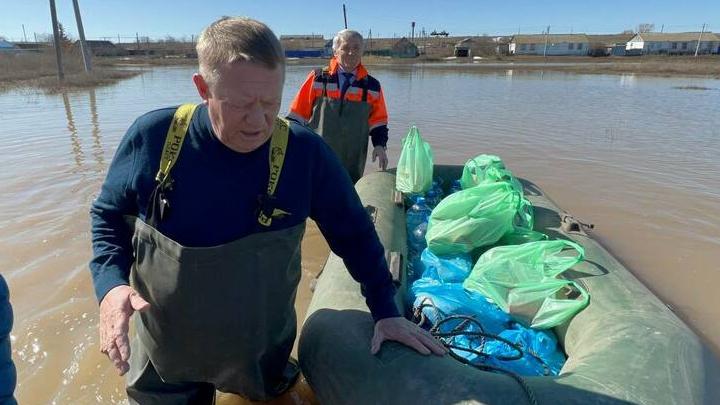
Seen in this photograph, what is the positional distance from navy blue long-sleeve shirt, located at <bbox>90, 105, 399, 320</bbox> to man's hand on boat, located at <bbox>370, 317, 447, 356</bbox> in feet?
1.86

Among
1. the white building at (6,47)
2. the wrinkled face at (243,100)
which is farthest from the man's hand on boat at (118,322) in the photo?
the white building at (6,47)

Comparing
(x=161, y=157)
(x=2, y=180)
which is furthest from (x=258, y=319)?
(x=2, y=180)

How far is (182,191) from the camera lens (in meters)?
1.53

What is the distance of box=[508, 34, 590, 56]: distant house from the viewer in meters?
69.0

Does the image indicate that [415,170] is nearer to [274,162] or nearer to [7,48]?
→ [274,162]

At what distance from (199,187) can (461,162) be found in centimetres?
712

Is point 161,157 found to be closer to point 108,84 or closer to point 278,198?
point 278,198

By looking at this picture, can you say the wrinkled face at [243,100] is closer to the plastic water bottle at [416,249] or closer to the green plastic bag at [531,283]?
the green plastic bag at [531,283]

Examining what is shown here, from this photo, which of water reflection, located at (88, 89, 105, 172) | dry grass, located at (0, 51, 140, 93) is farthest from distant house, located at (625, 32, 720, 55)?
water reflection, located at (88, 89, 105, 172)

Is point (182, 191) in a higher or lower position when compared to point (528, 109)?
higher

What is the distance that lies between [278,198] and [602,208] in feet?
17.9

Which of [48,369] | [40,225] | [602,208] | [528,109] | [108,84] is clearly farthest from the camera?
[108,84]

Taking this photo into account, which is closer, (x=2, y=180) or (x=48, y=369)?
(x=48, y=369)

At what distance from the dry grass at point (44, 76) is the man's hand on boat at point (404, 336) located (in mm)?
19583
